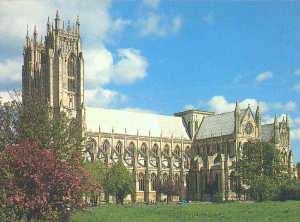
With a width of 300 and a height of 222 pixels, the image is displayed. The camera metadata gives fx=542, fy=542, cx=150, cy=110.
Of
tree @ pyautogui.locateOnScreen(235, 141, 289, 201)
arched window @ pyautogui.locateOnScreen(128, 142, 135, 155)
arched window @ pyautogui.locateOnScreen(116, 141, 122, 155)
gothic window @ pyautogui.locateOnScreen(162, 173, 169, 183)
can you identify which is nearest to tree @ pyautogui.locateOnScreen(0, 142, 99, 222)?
tree @ pyautogui.locateOnScreen(235, 141, 289, 201)

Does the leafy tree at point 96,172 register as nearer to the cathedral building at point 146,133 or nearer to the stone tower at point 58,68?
the cathedral building at point 146,133

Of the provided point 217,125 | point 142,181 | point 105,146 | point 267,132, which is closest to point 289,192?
point 142,181

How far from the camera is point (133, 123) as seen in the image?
370 feet

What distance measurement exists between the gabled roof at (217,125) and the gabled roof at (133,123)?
4.13 metres

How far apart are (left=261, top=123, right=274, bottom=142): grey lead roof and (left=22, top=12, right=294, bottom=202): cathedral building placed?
0.95 feet

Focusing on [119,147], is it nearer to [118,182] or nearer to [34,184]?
[118,182]

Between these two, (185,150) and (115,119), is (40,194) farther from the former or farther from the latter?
(185,150)

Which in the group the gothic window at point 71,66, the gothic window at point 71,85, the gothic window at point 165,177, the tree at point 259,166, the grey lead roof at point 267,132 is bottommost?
the gothic window at point 165,177

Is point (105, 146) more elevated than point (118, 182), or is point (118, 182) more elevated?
point (105, 146)

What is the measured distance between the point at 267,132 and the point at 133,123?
31809 millimetres

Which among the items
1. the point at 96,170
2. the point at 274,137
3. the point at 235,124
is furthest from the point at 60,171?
the point at 274,137

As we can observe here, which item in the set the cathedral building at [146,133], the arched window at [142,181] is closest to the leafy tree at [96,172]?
the cathedral building at [146,133]

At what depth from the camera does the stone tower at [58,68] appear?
96800 millimetres

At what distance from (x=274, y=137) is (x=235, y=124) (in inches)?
558
